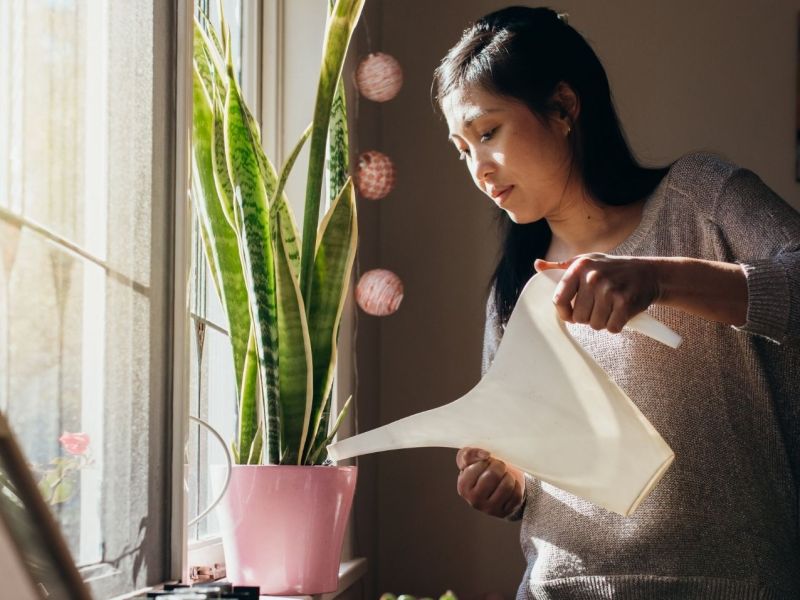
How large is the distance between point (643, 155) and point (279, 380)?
1.41 meters

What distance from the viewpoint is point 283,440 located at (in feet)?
A: 4.16

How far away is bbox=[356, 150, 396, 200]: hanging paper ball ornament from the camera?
226 centimetres

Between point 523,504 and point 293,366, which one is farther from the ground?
point 293,366

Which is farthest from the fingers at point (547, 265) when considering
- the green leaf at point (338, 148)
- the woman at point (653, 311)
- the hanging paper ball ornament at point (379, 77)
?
the hanging paper ball ornament at point (379, 77)

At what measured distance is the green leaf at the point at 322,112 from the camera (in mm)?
1312

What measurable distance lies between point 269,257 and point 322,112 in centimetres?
23

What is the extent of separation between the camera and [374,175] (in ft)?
7.59

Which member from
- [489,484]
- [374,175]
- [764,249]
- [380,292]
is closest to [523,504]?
[489,484]

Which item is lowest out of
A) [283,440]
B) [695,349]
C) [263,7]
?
[283,440]

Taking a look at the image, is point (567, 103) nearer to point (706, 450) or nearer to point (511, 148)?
point (511, 148)

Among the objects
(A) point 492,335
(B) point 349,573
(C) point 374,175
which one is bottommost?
(B) point 349,573

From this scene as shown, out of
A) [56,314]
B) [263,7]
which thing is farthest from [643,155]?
[56,314]

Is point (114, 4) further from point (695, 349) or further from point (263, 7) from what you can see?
point (263, 7)

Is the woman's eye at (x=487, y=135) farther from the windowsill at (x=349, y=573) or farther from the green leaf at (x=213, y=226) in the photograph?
the windowsill at (x=349, y=573)
